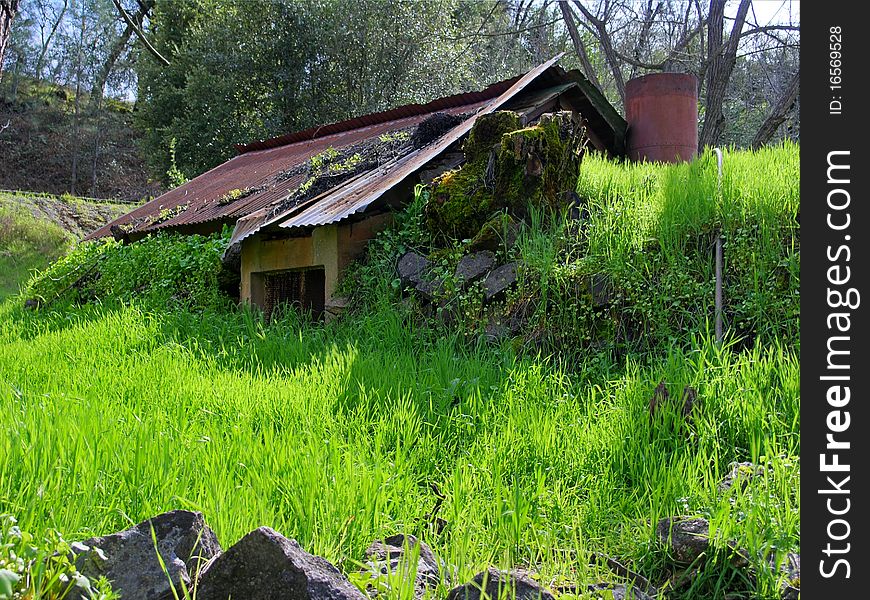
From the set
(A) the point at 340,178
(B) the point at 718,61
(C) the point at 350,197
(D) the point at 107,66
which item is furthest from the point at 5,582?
(D) the point at 107,66

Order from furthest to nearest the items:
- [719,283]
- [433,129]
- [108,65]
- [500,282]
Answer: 1. [108,65]
2. [433,129]
3. [500,282]
4. [719,283]

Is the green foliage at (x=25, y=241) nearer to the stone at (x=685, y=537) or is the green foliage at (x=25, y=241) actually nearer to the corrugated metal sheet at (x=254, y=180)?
the corrugated metal sheet at (x=254, y=180)

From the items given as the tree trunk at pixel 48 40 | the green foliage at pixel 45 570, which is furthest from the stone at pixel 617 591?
the tree trunk at pixel 48 40

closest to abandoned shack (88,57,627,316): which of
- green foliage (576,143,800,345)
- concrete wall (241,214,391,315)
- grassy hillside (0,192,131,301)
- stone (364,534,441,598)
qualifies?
concrete wall (241,214,391,315)

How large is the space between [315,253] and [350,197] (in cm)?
68

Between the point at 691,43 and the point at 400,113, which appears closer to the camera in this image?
the point at 400,113

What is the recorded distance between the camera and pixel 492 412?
156 inches

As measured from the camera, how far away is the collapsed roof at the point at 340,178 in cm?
719

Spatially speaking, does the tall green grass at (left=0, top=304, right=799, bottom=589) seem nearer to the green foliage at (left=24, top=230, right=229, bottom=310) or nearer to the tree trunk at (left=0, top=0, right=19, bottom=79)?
the tree trunk at (left=0, top=0, right=19, bottom=79)

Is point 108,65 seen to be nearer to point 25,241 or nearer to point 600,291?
point 25,241

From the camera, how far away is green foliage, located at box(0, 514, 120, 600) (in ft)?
6.44

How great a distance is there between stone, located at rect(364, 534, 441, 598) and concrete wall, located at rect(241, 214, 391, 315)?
4.35 m
